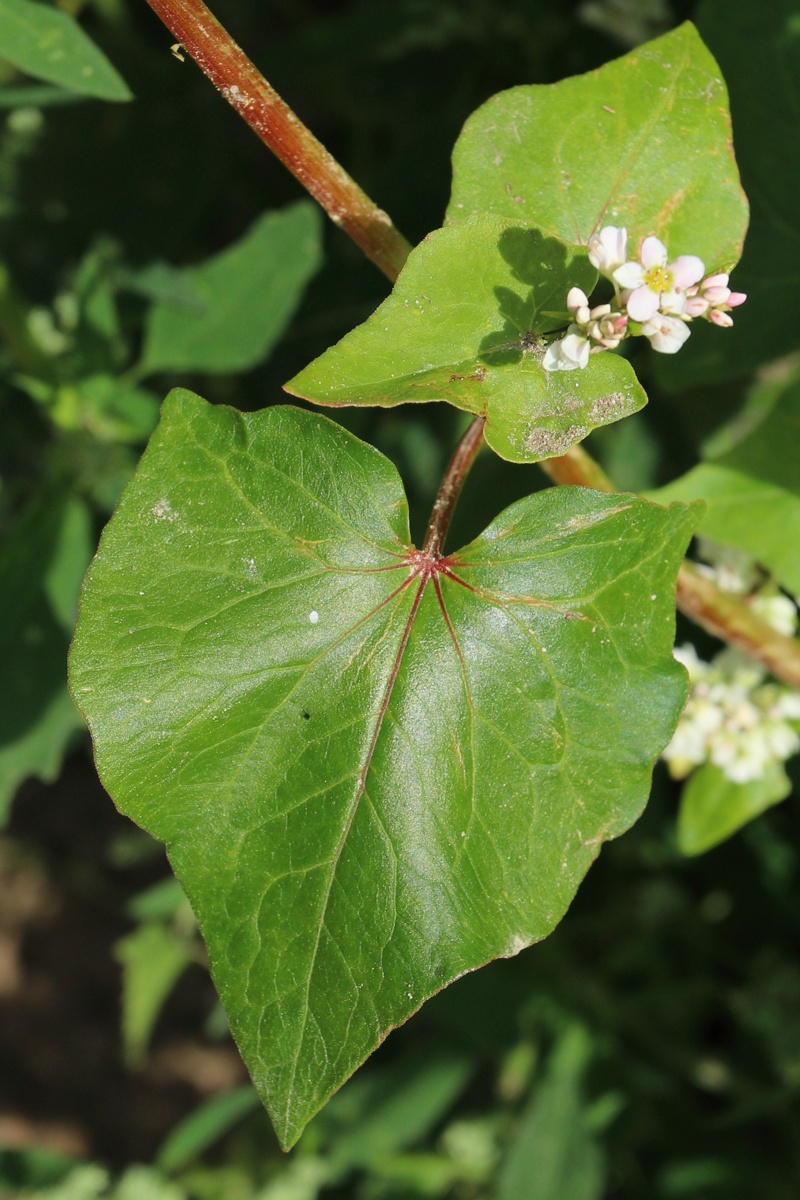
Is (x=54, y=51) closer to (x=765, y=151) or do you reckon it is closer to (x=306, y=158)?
(x=306, y=158)

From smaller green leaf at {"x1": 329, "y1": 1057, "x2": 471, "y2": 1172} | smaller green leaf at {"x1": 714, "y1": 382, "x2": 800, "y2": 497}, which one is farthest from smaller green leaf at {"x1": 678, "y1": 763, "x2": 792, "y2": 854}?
smaller green leaf at {"x1": 329, "y1": 1057, "x2": 471, "y2": 1172}

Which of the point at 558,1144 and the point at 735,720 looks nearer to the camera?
the point at 735,720

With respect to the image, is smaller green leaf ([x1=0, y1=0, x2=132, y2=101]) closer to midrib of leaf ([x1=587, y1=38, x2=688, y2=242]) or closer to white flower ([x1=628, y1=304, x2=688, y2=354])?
midrib of leaf ([x1=587, y1=38, x2=688, y2=242])

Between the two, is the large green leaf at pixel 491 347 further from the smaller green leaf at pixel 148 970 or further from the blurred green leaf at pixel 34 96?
the smaller green leaf at pixel 148 970

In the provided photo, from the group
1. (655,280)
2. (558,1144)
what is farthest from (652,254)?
(558,1144)

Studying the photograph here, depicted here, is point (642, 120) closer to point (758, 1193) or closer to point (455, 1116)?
point (758, 1193)

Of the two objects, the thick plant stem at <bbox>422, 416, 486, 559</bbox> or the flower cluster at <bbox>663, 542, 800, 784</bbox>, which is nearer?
the thick plant stem at <bbox>422, 416, 486, 559</bbox>

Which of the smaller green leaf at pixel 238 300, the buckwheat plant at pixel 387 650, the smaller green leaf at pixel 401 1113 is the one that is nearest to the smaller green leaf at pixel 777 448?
the buckwheat plant at pixel 387 650
